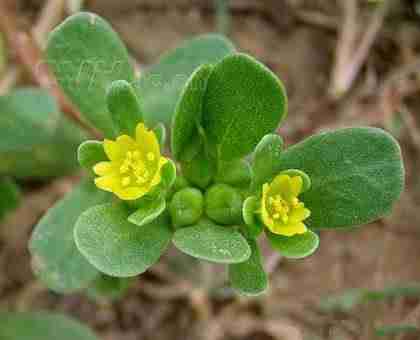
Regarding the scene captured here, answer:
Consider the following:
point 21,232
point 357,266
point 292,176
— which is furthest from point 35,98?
point 357,266

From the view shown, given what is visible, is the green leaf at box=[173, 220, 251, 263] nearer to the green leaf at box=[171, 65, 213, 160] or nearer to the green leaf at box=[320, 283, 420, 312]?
the green leaf at box=[171, 65, 213, 160]

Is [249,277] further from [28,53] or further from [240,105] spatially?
[28,53]

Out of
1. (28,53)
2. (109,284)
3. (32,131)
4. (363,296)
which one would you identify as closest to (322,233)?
(363,296)

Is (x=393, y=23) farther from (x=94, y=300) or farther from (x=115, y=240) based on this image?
(x=115, y=240)

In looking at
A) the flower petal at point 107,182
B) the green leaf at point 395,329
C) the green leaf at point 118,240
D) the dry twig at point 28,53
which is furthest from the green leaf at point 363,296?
the dry twig at point 28,53

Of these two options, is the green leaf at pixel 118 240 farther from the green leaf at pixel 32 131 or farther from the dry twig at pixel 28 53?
the dry twig at pixel 28 53

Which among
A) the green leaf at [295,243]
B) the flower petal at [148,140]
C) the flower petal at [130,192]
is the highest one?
the flower petal at [148,140]
